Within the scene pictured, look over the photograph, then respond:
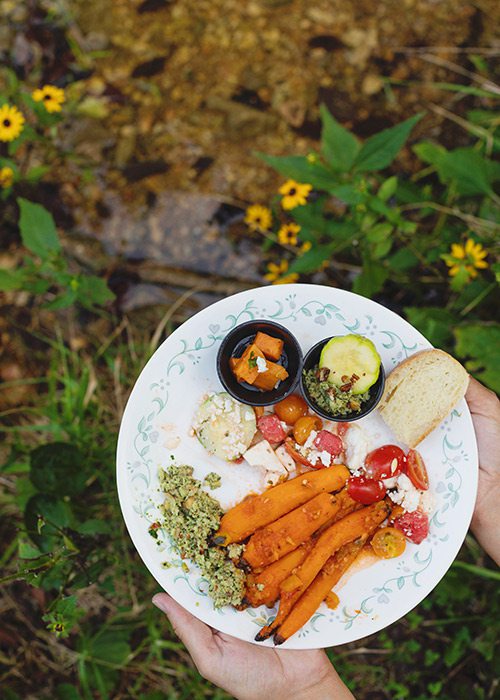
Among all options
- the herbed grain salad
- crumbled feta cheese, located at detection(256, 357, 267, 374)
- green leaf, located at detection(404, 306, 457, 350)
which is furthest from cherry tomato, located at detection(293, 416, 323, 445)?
green leaf, located at detection(404, 306, 457, 350)

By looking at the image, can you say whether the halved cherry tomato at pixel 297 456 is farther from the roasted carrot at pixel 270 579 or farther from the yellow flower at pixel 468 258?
the yellow flower at pixel 468 258

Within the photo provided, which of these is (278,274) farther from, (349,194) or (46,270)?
(46,270)

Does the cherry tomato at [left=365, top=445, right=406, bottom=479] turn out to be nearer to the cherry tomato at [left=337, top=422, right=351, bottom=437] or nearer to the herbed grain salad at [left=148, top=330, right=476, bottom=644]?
the herbed grain salad at [left=148, top=330, right=476, bottom=644]

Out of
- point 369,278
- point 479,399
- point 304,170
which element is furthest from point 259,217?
point 479,399

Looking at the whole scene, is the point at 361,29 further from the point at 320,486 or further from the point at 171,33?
the point at 320,486

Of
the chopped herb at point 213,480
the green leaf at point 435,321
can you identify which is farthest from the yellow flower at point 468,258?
the chopped herb at point 213,480
